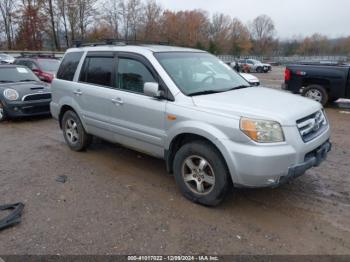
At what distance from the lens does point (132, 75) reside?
4348 mm

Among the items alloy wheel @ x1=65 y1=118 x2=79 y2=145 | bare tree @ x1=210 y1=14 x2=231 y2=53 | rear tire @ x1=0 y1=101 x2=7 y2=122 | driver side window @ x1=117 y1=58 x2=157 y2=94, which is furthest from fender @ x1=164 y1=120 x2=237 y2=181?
bare tree @ x1=210 y1=14 x2=231 y2=53

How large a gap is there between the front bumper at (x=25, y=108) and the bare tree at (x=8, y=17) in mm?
41227

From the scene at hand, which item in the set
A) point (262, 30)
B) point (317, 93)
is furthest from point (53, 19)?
point (262, 30)

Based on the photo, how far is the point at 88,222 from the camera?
338cm

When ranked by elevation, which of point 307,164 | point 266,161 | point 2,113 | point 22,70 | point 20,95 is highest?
point 22,70

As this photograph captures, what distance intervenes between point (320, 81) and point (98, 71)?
7496 millimetres

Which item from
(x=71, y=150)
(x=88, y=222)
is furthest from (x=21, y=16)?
(x=88, y=222)

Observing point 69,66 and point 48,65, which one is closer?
point 69,66

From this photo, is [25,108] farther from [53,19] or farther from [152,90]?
[53,19]

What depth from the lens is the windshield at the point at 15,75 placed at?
28.5 feet

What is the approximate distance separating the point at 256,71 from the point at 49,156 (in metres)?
34.9

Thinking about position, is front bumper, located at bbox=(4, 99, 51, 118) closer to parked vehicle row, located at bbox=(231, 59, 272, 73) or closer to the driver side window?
the driver side window

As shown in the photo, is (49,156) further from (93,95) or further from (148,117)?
(148,117)

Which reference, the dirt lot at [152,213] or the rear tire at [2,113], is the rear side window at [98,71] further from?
the rear tire at [2,113]
